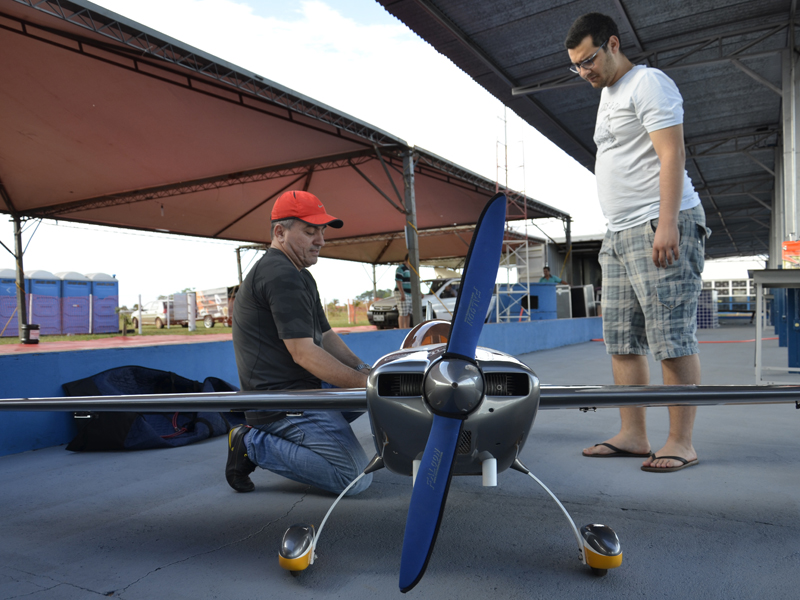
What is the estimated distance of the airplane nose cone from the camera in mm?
1230

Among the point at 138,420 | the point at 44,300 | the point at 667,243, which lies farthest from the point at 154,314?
the point at 667,243

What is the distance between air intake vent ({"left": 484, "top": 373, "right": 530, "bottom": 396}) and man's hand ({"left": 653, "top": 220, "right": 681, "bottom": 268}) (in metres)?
1.37

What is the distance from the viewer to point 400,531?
71.2 inches

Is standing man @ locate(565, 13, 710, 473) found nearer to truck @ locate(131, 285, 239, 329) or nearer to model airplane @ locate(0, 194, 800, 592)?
model airplane @ locate(0, 194, 800, 592)

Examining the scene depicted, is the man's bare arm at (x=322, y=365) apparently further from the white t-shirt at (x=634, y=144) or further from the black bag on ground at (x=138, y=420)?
the white t-shirt at (x=634, y=144)

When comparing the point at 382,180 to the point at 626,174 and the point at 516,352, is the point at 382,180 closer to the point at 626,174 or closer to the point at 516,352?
the point at 516,352

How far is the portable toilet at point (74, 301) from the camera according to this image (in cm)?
1769

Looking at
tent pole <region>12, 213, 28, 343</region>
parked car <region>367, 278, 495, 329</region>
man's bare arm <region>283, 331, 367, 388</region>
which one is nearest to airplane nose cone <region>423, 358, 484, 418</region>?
man's bare arm <region>283, 331, 367, 388</region>

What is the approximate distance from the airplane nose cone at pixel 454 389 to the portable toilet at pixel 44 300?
19.8 m

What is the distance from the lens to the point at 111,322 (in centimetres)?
1897

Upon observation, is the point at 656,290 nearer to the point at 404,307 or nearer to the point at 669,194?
the point at 669,194

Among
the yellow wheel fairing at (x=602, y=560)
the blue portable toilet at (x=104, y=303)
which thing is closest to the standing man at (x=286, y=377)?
the yellow wheel fairing at (x=602, y=560)

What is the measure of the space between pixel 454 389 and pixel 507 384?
0.18 meters

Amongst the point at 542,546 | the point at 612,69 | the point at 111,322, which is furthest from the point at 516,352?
the point at 111,322
